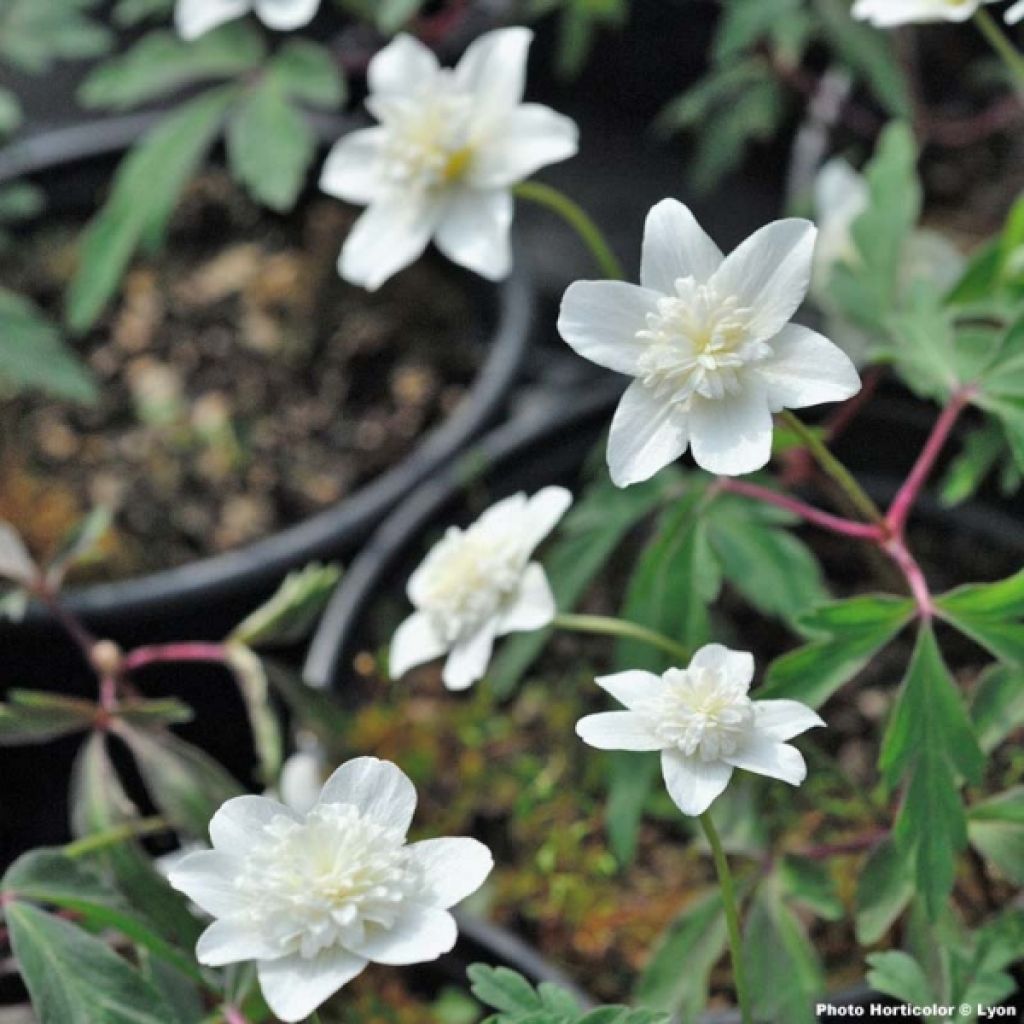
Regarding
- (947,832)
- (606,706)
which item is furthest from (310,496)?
(947,832)

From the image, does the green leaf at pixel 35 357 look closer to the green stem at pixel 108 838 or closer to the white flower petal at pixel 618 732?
the green stem at pixel 108 838

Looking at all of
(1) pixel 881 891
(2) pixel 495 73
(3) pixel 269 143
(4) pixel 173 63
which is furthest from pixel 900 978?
(4) pixel 173 63

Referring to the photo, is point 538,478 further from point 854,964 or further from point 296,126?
point 854,964

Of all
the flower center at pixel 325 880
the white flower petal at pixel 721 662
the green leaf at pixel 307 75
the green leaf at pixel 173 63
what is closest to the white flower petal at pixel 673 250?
the white flower petal at pixel 721 662

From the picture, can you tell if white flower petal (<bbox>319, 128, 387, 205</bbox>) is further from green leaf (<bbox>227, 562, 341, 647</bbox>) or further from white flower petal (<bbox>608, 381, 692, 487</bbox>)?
white flower petal (<bbox>608, 381, 692, 487</bbox>)

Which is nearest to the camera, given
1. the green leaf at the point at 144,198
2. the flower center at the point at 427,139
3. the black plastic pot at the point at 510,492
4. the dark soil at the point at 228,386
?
the flower center at the point at 427,139
